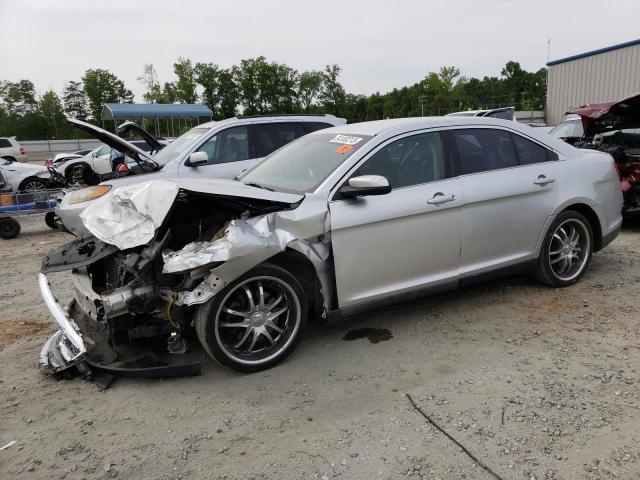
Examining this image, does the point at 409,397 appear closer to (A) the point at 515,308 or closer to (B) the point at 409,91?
(A) the point at 515,308

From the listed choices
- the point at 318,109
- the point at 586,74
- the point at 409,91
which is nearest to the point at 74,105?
the point at 318,109

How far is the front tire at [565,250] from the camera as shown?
491 centimetres

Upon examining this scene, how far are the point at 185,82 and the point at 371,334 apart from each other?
174 ft


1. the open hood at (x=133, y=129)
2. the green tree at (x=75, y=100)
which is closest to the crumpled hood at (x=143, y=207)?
the open hood at (x=133, y=129)

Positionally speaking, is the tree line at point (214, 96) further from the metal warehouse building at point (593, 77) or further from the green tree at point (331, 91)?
the metal warehouse building at point (593, 77)

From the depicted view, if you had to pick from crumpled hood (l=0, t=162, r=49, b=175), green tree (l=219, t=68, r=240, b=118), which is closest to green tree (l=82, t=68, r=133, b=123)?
green tree (l=219, t=68, r=240, b=118)

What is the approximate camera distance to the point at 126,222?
144 inches

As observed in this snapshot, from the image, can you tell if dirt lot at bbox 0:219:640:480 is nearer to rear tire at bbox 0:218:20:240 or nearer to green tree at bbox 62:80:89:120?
rear tire at bbox 0:218:20:240

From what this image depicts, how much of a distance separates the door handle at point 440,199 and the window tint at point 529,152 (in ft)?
3.43

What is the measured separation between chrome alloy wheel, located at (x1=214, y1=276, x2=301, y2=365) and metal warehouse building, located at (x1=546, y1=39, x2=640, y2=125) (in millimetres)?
24784

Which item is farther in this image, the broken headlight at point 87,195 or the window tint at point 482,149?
the broken headlight at point 87,195

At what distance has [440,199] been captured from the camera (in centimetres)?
415

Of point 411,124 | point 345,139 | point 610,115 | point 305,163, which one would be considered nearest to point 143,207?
point 305,163

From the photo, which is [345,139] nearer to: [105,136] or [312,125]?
[105,136]
